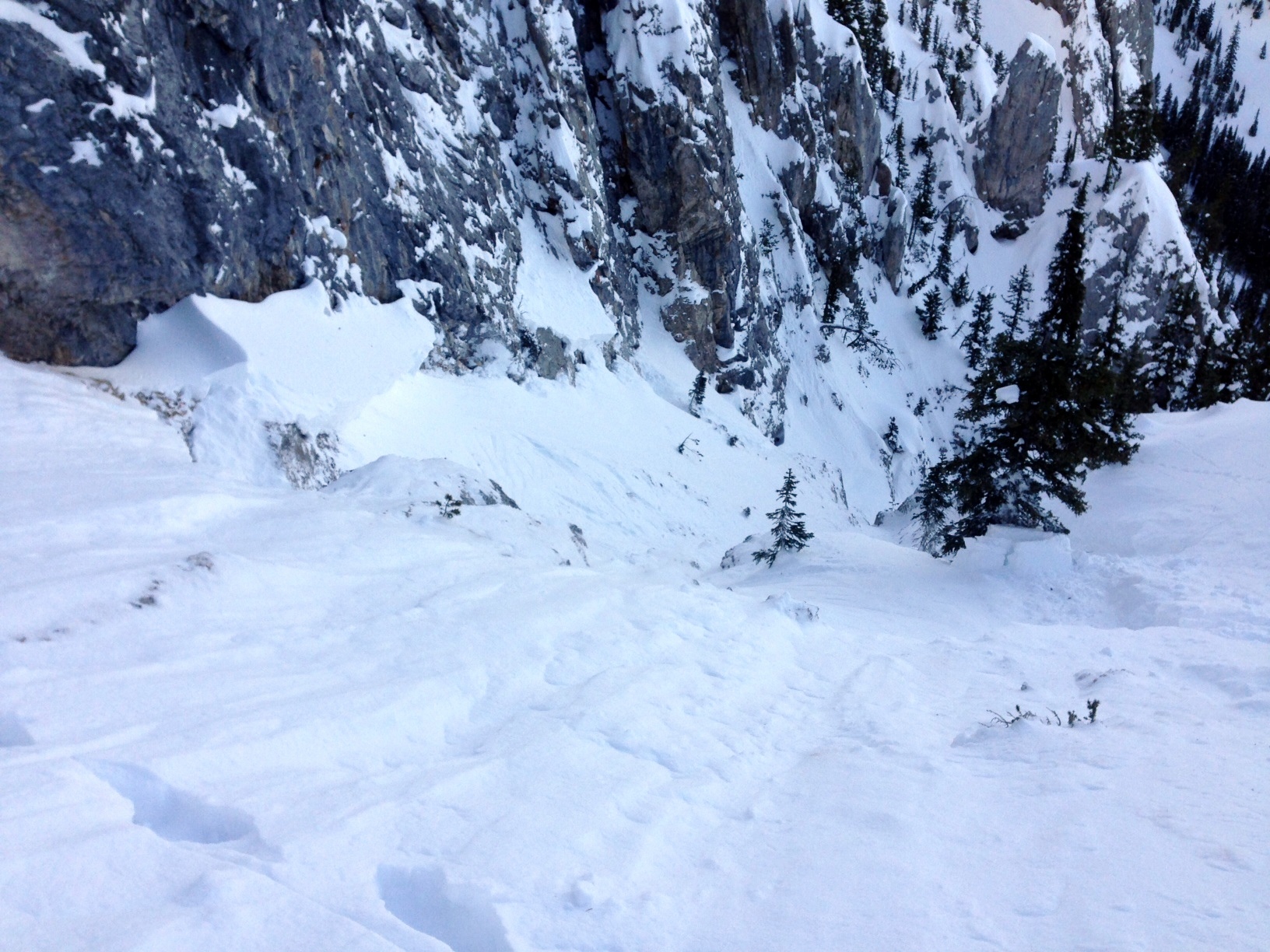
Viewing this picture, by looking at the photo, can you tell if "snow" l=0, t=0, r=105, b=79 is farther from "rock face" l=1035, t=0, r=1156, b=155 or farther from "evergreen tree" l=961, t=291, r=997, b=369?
"rock face" l=1035, t=0, r=1156, b=155

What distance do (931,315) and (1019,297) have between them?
9.22 m

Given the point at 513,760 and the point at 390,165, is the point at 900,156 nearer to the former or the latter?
the point at 390,165

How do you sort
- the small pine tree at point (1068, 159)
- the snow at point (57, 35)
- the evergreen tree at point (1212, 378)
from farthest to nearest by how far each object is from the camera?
the small pine tree at point (1068, 159) < the evergreen tree at point (1212, 378) < the snow at point (57, 35)

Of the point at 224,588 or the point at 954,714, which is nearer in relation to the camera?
the point at 224,588

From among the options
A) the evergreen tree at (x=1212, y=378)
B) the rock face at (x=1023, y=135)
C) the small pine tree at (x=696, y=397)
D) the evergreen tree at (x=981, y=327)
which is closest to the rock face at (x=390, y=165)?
the small pine tree at (x=696, y=397)

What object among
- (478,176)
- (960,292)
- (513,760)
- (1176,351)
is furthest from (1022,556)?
(960,292)

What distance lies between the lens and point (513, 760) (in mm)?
3436

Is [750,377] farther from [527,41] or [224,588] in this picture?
[224,588]

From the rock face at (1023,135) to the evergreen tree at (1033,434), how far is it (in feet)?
187

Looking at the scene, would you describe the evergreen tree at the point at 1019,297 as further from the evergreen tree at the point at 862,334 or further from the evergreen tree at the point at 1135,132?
the evergreen tree at the point at 1135,132

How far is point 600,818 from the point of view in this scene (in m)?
3.08

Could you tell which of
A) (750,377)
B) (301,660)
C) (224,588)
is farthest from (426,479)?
(750,377)

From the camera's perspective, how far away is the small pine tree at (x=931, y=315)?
51084 mm

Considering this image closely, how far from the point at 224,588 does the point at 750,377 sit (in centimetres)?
2991
